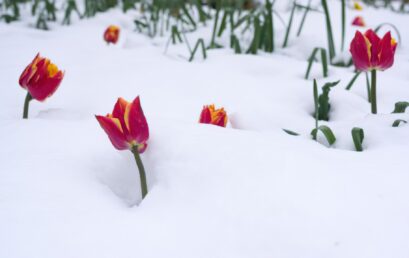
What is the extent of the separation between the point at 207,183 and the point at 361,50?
0.57 metres

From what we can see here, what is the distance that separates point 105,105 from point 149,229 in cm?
64

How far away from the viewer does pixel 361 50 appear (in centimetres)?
99

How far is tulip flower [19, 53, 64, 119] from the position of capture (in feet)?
3.33

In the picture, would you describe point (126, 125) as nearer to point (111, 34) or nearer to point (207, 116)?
point (207, 116)

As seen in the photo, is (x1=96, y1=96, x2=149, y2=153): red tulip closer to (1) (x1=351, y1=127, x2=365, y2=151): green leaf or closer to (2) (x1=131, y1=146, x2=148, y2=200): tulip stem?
(2) (x1=131, y1=146, x2=148, y2=200): tulip stem

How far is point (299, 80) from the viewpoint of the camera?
55.8 inches

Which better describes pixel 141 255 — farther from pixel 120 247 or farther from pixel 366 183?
pixel 366 183

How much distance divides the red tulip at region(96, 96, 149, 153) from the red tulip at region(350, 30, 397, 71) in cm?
59

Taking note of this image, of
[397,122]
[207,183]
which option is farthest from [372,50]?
[207,183]

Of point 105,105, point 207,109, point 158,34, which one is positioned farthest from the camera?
point 158,34

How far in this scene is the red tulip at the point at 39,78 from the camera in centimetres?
101

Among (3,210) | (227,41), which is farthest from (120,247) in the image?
(227,41)

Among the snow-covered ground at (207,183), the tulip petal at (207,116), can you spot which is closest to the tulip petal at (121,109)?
the snow-covered ground at (207,183)

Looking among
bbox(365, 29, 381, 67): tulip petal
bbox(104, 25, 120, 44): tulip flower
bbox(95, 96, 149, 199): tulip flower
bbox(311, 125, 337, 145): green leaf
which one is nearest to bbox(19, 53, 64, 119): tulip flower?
bbox(95, 96, 149, 199): tulip flower
